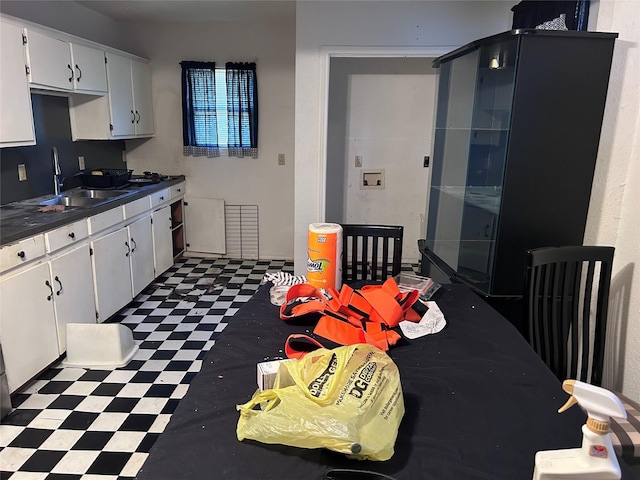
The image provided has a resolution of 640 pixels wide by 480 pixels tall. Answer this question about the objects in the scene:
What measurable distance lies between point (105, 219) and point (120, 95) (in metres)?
1.41

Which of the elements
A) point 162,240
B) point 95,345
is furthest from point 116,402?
point 162,240

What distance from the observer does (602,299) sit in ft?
5.68

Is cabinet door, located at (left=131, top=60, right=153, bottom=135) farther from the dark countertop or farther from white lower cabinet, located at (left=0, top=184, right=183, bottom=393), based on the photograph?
the dark countertop

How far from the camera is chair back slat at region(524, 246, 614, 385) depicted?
1706mm

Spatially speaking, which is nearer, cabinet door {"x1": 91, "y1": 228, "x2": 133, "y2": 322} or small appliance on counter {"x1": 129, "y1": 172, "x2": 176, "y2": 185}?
cabinet door {"x1": 91, "y1": 228, "x2": 133, "y2": 322}

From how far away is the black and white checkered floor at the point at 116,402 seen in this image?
200 centimetres

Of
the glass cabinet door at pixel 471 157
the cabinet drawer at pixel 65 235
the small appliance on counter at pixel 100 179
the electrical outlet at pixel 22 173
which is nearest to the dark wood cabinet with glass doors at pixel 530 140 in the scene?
the glass cabinet door at pixel 471 157

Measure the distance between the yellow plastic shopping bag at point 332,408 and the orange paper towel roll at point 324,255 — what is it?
0.63 meters

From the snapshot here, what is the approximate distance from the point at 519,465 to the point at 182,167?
4.55 meters

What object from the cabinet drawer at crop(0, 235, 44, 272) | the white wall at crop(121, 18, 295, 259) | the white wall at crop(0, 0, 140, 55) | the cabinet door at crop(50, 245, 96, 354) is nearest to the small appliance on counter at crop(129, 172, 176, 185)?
the white wall at crop(121, 18, 295, 259)

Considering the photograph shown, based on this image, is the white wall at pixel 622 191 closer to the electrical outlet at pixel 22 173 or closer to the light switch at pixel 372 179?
the light switch at pixel 372 179

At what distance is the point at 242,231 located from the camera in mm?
5008

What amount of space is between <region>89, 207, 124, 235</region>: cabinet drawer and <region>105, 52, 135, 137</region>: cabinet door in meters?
0.92

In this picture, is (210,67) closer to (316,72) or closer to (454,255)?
(316,72)
